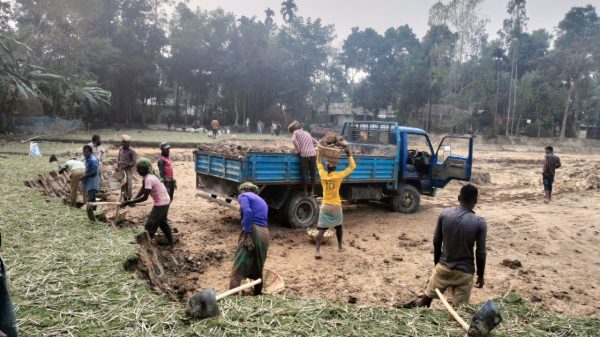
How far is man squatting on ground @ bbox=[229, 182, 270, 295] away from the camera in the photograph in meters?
4.42

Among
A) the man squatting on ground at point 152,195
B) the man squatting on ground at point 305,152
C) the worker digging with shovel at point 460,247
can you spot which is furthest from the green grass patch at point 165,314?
the man squatting on ground at point 305,152

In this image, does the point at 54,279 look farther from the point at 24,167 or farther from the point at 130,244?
the point at 24,167

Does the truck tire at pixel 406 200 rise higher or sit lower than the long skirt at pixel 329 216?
lower

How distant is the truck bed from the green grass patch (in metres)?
3.55

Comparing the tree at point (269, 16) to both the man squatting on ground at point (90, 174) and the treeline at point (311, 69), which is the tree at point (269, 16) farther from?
the man squatting on ground at point (90, 174)

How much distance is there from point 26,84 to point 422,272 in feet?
69.5

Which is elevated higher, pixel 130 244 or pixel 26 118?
pixel 26 118

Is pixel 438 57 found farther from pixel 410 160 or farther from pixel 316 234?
pixel 316 234

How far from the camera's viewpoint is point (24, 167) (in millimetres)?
11328

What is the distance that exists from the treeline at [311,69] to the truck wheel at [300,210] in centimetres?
2692

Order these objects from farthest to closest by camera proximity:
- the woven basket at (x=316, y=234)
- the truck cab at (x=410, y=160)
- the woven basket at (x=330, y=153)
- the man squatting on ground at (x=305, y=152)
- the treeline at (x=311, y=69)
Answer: the treeline at (x=311, y=69), the truck cab at (x=410, y=160), the man squatting on ground at (x=305, y=152), the woven basket at (x=316, y=234), the woven basket at (x=330, y=153)

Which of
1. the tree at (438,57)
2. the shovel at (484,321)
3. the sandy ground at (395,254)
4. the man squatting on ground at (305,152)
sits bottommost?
the sandy ground at (395,254)

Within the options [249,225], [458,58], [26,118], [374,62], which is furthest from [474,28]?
[249,225]

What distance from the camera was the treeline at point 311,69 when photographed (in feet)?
120
